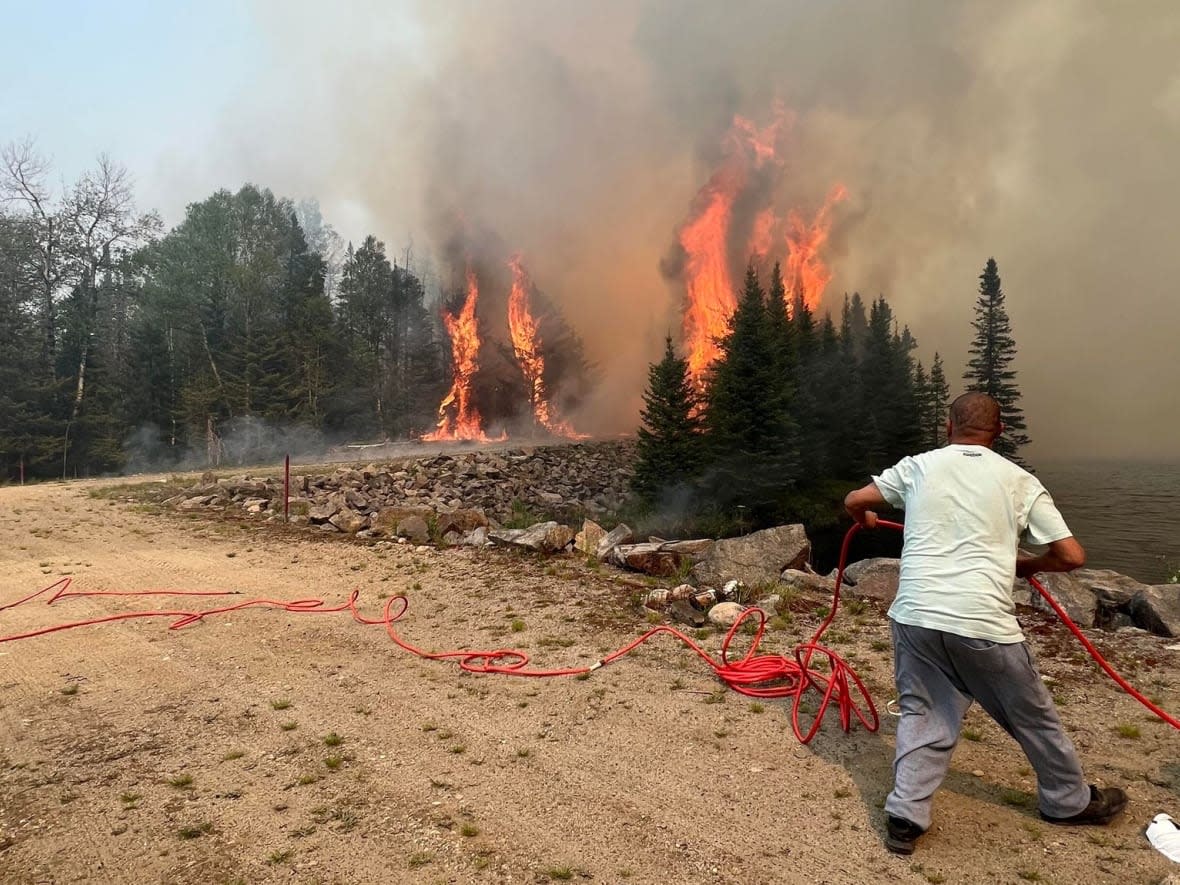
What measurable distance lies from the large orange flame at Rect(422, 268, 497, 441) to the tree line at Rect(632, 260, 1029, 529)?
14061mm

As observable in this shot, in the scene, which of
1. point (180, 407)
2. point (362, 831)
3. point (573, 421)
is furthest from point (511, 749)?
point (573, 421)

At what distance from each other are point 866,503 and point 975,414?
816 millimetres

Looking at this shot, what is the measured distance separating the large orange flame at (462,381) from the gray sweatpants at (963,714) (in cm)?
4216

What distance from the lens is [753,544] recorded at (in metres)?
10.8

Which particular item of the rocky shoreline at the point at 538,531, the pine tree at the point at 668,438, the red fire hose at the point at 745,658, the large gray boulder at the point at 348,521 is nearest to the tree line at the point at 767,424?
the pine tree at the point at 668,438

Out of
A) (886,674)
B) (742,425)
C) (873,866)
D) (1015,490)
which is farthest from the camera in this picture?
(742,425)

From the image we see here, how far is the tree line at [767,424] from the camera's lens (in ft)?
111

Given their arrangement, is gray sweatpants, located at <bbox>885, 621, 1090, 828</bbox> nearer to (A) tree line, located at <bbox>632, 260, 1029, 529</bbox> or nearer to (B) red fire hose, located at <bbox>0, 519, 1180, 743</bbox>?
(B) red fire hose, located at <bbox>0, 519, 1180, 743</bbox>

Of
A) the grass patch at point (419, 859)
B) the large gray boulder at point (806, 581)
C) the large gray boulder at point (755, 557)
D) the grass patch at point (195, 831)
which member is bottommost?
the grass patch at point (195, 831)

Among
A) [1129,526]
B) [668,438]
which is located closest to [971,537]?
[668,438]

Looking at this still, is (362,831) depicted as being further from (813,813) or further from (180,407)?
(180,407)

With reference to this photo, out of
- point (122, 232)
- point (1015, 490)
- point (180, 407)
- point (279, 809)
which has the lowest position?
point (279, 809)

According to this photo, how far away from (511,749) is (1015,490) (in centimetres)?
372

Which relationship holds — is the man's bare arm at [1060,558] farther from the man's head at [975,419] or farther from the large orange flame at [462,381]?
the large orange flame at [462,381]
